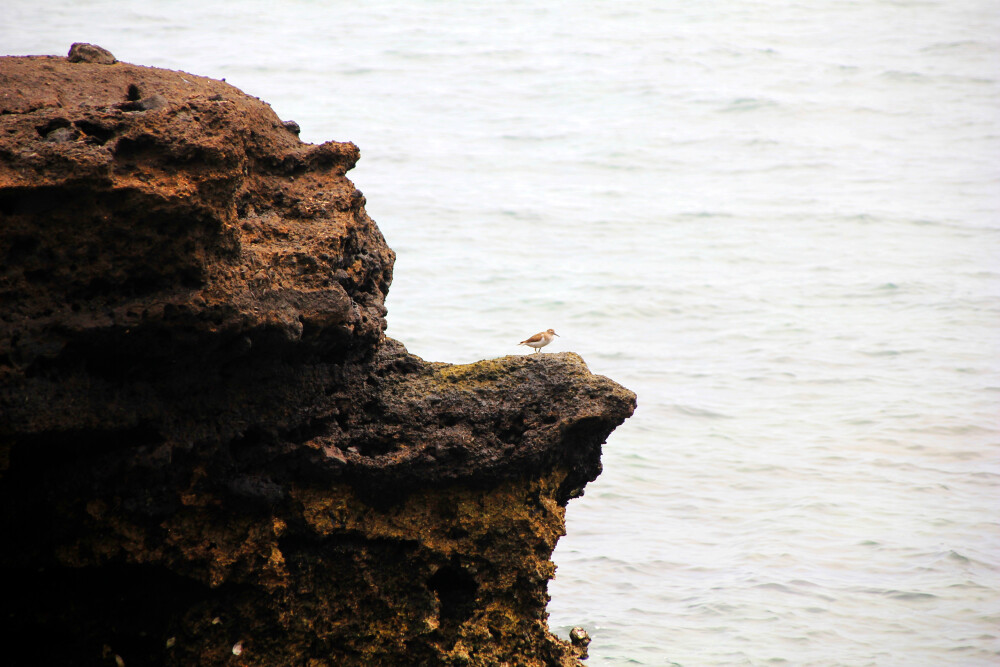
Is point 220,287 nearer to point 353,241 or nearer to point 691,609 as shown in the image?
point 353,241

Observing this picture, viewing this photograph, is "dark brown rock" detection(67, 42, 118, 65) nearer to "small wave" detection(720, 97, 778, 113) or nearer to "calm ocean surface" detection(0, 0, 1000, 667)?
"calm ocean surface" detection(0, 0, 1000, 667)

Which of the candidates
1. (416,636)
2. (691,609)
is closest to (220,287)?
(416,636)

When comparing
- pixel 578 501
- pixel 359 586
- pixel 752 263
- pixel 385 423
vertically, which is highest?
pixel 385 423

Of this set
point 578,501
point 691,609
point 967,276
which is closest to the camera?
point 691,609

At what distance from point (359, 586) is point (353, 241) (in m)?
1.38

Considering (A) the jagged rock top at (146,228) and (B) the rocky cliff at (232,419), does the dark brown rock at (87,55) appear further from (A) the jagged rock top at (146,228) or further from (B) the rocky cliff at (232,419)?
(A) the jagged rock top at (146,228)

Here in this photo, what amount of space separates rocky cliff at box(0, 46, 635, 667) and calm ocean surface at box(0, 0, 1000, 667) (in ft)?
14.2

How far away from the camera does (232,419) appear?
12.4 ft

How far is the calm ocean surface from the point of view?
948 centimetres

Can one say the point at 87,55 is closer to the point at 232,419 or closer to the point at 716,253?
the point at 232,419

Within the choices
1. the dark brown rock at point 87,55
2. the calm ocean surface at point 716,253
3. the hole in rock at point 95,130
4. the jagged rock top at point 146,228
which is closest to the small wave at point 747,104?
the calm ocean surface at point 716,253

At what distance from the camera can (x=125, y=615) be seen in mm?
3791

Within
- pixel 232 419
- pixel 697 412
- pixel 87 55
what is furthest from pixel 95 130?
pixel 697 412

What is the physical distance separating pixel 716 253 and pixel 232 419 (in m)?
17.4
